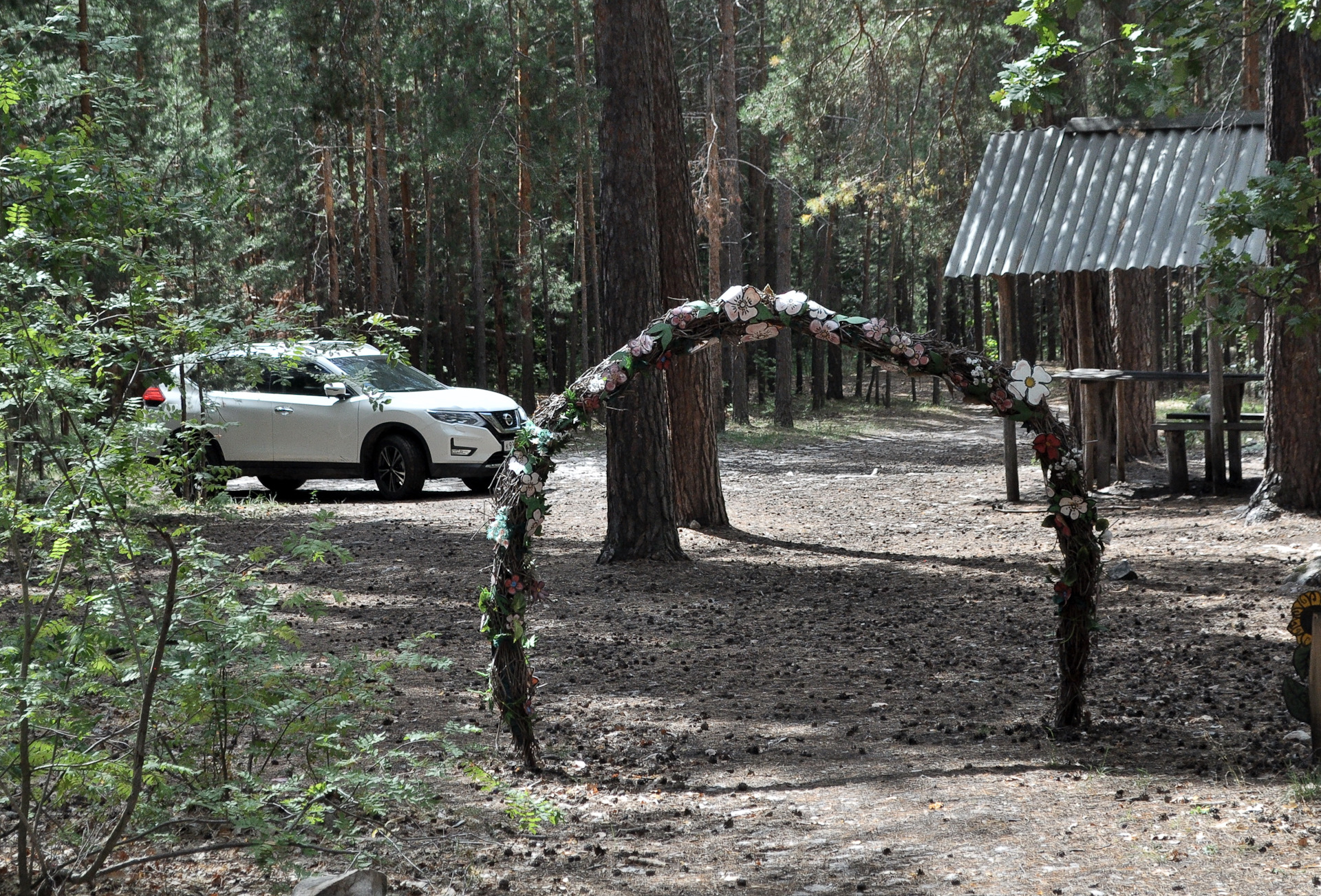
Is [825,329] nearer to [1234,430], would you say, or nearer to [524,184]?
[1234,430]

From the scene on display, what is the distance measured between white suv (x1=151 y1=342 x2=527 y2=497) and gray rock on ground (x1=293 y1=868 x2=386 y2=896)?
982 cm

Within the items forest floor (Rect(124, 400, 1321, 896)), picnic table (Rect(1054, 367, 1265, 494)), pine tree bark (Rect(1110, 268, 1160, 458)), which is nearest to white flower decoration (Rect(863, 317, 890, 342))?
forest floor (Rect(124, 400, 1321, 896))

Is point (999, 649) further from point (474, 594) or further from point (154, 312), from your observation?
point (154, 312)

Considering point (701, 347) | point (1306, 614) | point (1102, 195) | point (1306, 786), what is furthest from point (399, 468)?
point (1306, 786)

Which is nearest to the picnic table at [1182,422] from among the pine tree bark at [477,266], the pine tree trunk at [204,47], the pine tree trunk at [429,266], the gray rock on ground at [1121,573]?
the gray rock on ground at [1121,573]

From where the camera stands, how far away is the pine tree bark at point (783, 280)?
74.0 ft

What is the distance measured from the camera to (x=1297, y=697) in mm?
4605

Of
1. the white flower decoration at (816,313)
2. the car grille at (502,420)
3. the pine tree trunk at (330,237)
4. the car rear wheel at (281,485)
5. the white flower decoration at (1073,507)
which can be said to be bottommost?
the car rear wheel at (281,485)

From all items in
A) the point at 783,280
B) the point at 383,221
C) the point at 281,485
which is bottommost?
the point at 281,485

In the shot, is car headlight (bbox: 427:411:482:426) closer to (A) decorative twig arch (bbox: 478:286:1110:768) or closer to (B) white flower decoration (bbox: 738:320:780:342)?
(A) decorative twig arch (bbox: 478:286:1110:768)

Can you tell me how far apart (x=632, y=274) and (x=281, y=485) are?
721 cm

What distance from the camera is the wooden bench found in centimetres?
1156

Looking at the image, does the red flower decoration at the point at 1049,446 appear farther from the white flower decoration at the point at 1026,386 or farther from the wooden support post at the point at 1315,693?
the wooden support post at the point at 1315,693

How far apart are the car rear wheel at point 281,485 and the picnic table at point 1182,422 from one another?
8984 millimetres
